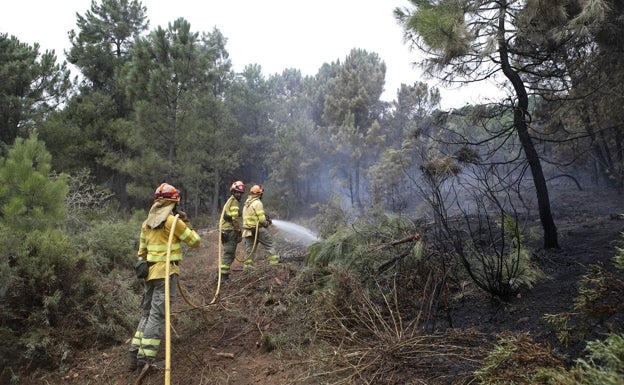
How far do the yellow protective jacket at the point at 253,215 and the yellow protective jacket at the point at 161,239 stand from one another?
3.00m

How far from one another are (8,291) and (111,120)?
51.6 ft

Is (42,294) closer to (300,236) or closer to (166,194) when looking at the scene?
(166,194)

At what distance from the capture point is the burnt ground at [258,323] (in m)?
3.84

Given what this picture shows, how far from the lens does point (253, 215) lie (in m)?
7.54

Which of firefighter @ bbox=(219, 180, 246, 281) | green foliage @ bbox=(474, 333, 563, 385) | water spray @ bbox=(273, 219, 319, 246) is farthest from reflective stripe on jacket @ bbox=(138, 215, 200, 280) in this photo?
water spray @ bbox=(273, 219, 319, 246)

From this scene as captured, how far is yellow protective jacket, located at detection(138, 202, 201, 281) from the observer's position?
14.1 ft

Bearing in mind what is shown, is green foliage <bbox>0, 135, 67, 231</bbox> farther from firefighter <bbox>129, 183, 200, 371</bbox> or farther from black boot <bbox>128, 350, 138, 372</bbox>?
black boot <bbox>128, 350, 138, 372</bbox>

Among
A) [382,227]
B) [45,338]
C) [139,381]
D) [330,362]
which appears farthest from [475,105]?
[45,338]

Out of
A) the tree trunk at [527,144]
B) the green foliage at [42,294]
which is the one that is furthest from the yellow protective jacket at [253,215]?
the tree trunk at [527,144]

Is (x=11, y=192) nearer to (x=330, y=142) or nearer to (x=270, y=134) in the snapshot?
(x=330, y=142)

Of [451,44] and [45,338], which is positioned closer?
[45,338]

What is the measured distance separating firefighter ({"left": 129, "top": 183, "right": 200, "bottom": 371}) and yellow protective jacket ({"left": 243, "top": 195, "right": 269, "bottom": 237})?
2938mm

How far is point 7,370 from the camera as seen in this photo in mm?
4344

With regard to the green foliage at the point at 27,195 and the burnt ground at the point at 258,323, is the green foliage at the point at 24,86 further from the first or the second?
the burnt ground at the point at 258,323
